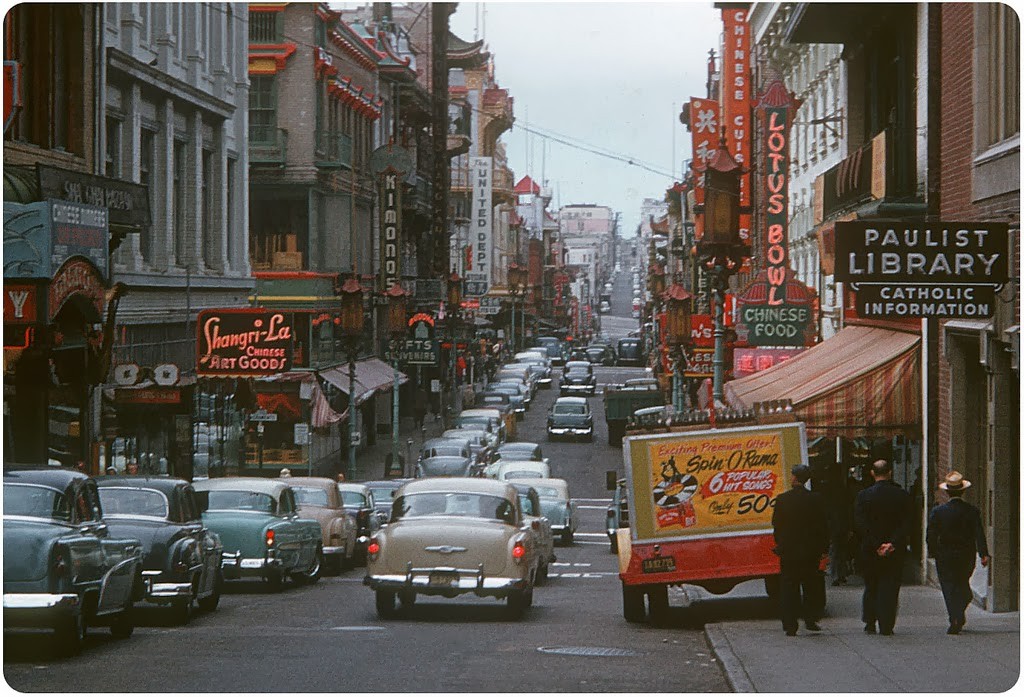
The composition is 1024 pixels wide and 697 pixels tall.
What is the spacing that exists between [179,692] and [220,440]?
31.4 meters

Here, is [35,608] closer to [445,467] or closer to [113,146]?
[113,146]

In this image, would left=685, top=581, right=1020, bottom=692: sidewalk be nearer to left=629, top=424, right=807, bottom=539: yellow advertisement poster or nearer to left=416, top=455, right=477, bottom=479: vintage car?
left=629, top=424, right=807, bottom=539: yellow advertisement poster

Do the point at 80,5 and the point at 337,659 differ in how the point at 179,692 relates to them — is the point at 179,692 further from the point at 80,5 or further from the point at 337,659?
the point at 80,5

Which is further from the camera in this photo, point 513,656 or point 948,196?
point 948,196

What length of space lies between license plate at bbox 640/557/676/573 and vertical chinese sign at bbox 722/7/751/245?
42.8 m

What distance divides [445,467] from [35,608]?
25541mm

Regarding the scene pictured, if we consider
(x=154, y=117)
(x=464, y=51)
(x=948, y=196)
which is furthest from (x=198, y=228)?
(x=464, y=51)

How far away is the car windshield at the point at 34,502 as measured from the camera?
14281 millimetres

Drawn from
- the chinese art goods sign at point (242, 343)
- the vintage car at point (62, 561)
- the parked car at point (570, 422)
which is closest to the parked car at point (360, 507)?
the chinese art goods sign at point (242, 343)

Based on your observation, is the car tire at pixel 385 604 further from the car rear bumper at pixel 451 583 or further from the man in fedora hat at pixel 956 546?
the man in fedora hat at pixel 956 546

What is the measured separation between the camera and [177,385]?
33.3 m

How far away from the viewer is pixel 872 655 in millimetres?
14430

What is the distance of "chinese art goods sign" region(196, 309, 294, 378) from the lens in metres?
37.0

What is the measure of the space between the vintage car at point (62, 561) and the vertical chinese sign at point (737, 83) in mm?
46718
